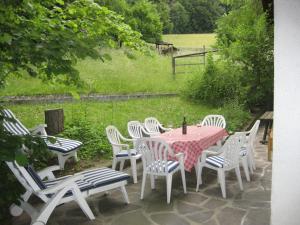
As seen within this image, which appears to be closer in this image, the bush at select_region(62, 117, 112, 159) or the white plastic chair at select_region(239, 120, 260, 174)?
the white plastic chair at select_region(239, 120, 260, 174)

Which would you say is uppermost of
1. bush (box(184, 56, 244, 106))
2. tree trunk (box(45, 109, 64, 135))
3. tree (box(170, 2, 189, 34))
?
tree (box(170, 2, 189, 34))

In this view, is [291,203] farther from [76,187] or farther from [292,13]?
[76,187]

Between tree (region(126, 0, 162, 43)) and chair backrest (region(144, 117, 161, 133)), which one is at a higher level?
tree (region(126, 0, 162, 43))

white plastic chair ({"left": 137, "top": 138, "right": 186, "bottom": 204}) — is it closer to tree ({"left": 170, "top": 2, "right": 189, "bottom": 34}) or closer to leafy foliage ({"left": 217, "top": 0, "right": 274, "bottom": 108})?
leafy foliage ({"left": 217, "top": 0, "right": 274, "bottom": 108})

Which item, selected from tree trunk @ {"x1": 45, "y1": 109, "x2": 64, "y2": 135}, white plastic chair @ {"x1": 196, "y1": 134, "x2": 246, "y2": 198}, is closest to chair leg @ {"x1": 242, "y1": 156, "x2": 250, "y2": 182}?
white plastic chair @ {"x1": 196, "y1": 134, "x2": 246, "y2": 198}

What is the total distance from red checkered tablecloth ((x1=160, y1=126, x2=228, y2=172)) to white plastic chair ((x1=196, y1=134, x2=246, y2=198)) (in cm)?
16

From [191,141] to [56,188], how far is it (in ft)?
7.91

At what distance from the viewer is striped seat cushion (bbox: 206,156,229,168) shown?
5164mm

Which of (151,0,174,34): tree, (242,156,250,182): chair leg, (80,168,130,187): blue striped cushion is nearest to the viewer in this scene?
(80,168,130,187): blue striped cushion

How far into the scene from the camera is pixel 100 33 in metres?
4.40

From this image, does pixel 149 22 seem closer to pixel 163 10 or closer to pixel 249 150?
pixel 163 10

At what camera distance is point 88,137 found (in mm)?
7758

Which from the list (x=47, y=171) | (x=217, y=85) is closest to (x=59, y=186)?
(x=47, y=171)

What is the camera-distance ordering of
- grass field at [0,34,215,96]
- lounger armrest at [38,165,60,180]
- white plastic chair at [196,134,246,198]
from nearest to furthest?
1. lounger armrest at [38,165,60,180]
2. white plastic chair at [196,134,246,198]
3. grass field at [0,34,215,96]
